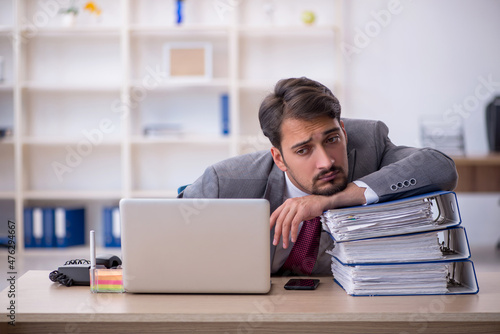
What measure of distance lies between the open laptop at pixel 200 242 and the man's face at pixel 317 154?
1.12 feet

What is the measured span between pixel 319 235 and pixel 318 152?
0.86 ft

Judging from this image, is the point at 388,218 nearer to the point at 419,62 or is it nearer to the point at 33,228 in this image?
the point at 419,62

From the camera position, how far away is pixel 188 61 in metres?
4.46

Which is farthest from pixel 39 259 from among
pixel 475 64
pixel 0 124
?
pixel 475 64

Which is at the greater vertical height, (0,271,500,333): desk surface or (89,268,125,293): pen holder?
(89,268,125,293): pen holder

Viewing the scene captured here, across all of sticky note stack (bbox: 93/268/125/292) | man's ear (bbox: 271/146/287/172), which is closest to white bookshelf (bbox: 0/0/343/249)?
man's ear (bbox: 271/146/287/172)

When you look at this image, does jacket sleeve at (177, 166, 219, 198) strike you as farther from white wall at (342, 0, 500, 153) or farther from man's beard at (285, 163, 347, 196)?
white wall at (342, 0, 500, 153)

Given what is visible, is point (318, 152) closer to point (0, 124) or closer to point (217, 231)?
point (217, 231)

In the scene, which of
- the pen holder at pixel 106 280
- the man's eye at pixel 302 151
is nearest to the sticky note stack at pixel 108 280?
the pen holder at pixel 106 280

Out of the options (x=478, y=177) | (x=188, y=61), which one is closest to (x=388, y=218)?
(x=478, y=177)

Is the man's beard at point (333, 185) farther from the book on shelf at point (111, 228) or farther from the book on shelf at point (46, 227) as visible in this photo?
the book on shelf at point (46, 227)

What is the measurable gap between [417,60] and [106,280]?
153 inches

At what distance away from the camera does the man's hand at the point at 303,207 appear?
1.43 m

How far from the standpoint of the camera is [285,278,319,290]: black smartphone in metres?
1.35
